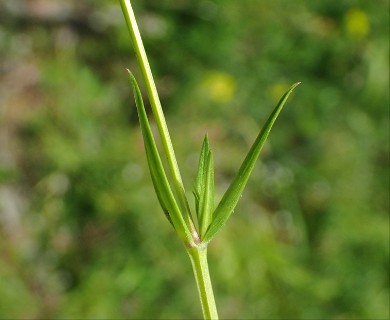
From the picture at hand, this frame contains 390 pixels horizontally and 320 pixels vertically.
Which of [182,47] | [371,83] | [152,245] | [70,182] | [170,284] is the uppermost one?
[182,47]

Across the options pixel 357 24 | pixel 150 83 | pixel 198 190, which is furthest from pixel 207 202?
pixel 357 24

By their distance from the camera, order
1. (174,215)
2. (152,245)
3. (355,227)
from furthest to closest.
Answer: (355,227), (152,245), (174,215)

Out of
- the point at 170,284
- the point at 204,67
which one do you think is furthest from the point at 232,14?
the point at 170,284

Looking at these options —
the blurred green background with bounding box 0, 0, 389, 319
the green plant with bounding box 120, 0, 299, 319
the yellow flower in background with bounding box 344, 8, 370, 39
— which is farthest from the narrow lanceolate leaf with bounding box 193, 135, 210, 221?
the yellow flower in background with bounding box 344, 8, 370, 39

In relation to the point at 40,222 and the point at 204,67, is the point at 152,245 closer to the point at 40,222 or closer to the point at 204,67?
the point at 40,222

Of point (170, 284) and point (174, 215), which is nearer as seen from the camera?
point (174, 215)

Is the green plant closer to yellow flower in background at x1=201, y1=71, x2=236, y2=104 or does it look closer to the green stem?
the green stem

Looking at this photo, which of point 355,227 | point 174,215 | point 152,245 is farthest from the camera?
point 355,227

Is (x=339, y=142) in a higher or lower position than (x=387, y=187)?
higher
